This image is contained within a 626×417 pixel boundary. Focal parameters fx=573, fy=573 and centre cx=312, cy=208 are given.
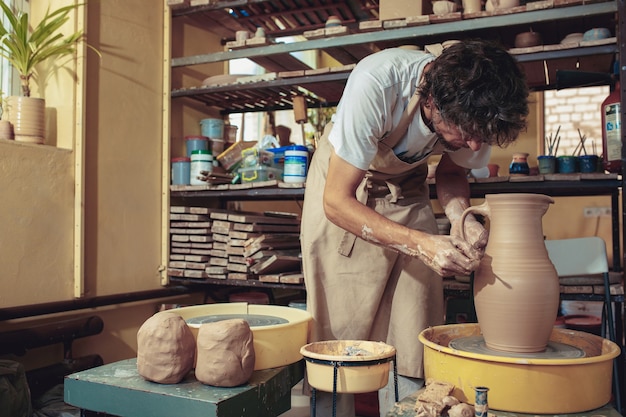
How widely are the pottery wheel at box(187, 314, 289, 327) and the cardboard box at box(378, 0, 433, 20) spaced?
203 cm

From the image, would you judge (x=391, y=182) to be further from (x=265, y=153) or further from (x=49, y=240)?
(x=49, y=240)

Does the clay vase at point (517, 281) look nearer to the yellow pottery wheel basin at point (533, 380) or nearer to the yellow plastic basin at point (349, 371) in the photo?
the yellow pottery wheel basin at point (533, 380)

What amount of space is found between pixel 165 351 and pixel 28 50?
2514mm

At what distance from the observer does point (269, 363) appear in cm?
185

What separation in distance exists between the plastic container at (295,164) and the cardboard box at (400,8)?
37.0 inches

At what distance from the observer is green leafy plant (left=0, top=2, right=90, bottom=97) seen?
10.8ft

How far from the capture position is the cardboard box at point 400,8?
3.33 m

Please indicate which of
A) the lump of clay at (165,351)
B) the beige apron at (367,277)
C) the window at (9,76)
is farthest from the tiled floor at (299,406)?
the window at (9,76)

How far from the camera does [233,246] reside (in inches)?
153

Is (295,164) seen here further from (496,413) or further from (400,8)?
(496,413)

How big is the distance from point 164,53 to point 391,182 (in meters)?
2.46

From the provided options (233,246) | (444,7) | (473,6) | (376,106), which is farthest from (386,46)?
(376,106)

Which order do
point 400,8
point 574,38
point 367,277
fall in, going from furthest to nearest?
point 400,8 < point 574,38 < point 367,277

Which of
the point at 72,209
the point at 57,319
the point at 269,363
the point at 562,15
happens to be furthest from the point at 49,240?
the point at 562,15
